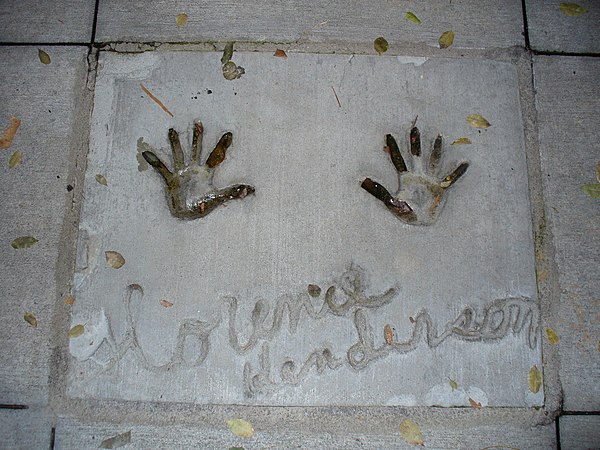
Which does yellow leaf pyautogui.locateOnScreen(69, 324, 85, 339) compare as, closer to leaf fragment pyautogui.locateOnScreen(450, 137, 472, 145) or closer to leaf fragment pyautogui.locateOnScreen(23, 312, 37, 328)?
leaf fragment pyautogui.locateOnScreen(23, 312, 37, 328)

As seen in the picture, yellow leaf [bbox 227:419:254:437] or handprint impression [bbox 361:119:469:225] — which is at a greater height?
handprint impression [bbox 361:119:469:225]

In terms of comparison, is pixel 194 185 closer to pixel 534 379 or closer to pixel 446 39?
pixel 446 39

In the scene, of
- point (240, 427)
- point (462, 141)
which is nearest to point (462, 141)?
point (462, 141)

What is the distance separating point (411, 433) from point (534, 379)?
516 millimetres

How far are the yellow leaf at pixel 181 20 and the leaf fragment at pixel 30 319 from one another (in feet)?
4.45

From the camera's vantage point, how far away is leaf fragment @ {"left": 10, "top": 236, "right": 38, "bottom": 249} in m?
2.05

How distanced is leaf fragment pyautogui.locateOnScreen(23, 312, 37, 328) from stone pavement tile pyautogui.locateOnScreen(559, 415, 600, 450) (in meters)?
2.05

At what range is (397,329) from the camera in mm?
1975

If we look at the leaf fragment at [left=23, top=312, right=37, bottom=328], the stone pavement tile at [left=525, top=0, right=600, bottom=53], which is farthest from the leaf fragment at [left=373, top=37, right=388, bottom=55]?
the leaf fragment at [left=23, top=312, right=37, bottom=328]

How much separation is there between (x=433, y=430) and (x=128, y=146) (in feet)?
5.40

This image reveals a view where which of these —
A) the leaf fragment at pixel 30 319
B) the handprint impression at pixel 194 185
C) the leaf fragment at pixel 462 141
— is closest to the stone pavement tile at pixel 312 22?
the leaf fragment at pixel 462 141

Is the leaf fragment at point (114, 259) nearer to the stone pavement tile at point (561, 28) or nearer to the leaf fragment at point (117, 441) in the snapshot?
the leaf fragment at point (117, 441)

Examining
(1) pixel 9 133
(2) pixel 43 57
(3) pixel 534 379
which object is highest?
(2) pixel 43 57

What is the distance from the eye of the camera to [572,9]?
2.30 meters
